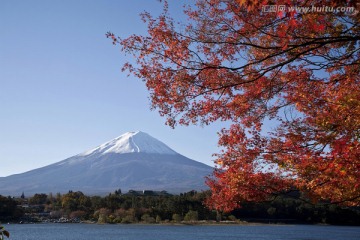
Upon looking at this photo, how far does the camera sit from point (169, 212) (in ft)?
201

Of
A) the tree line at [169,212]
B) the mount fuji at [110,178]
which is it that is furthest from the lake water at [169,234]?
the mount fuji at [110,178]

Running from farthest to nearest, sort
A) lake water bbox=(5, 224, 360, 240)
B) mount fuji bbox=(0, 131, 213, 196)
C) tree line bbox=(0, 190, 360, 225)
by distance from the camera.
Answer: mount fuji bbox=(0, 131, 213, 196), tree line bbox=(0, 190, 360, 225), lake water bbox=(5, 224, 360, 240)

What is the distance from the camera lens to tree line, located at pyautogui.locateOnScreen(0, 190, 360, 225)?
60.1 m

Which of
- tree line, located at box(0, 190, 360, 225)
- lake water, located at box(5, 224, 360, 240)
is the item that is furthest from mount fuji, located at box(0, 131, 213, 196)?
lake water, located at box(5, 224, 360, 240)

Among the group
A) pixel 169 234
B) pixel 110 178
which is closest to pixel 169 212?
pixel 169 234

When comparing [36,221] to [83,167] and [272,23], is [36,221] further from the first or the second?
[83,167]

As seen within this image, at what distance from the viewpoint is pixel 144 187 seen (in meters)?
166

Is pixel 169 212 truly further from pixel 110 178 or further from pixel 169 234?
pixel 110 178

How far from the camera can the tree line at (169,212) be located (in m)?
60.1

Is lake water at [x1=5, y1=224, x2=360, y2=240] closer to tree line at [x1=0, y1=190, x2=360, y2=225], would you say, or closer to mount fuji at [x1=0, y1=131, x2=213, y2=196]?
tree line at [x1=0, y1=190, x2=360, y2=225]

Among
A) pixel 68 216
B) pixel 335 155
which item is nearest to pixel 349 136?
pixel 335 155

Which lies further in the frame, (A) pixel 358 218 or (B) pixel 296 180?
(A) pixel 358 218

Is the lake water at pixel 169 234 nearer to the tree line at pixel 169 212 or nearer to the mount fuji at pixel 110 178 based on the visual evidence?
the tree line at pixel 169 212

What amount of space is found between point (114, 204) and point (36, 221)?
12138 millimetres
